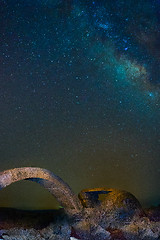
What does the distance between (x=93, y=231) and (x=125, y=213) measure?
37 centimetres

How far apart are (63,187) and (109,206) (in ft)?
1.66

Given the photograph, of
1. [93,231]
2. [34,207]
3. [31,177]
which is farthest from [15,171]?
[34,207]

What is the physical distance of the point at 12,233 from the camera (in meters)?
2.29

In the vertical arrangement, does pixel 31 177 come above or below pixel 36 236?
above

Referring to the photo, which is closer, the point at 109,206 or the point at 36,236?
the point at 36,236

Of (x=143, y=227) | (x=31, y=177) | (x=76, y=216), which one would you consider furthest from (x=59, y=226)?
(x=143, y=227)

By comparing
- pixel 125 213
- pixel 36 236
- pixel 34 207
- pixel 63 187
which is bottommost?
pixel 34 207

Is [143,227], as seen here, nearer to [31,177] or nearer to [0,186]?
[31,177]

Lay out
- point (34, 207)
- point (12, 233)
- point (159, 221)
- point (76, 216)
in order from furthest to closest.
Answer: point (34, 207) < point (159, 221) < point (76, 216) < point (12, 233)

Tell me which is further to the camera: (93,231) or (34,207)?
(34,207)

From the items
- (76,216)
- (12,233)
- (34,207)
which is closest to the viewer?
(12,233)

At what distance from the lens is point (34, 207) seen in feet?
15.5

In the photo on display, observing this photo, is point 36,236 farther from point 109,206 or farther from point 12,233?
point 109,206

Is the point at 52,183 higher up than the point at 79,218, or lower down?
higher up
